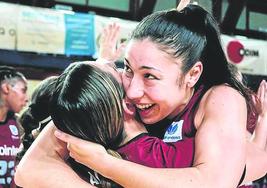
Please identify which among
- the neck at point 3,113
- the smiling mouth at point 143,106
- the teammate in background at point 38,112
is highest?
the smiling mouth at point 143,106

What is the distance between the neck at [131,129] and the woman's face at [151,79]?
5 cm

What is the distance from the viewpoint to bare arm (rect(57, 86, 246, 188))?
5.14 feet

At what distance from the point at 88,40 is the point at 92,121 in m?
5.42

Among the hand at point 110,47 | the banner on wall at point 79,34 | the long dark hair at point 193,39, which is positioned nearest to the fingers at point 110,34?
the hand at point 110,47

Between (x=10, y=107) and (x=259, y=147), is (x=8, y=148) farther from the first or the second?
(x=259, y=147)

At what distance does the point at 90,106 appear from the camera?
1670mm

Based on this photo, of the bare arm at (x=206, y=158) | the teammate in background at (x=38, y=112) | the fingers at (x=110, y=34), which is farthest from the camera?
the teammate in background at (x=38, y=112)

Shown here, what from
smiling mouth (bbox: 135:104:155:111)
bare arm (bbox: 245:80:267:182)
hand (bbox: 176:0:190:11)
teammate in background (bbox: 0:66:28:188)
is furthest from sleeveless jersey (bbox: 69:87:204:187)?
teammate in background (bbox: 0:66:28:188)

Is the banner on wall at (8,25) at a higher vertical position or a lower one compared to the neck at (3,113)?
higher

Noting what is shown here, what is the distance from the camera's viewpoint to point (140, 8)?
8023mm

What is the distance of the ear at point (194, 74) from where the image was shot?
1861 mm

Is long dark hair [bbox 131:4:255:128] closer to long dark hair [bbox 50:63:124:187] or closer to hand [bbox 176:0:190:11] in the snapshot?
hand [bbox 176:0:190:11]

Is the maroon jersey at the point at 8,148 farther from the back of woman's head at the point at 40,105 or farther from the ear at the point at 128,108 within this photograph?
the ear at the point at 128,108

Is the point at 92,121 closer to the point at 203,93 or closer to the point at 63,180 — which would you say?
the point at 63,180
